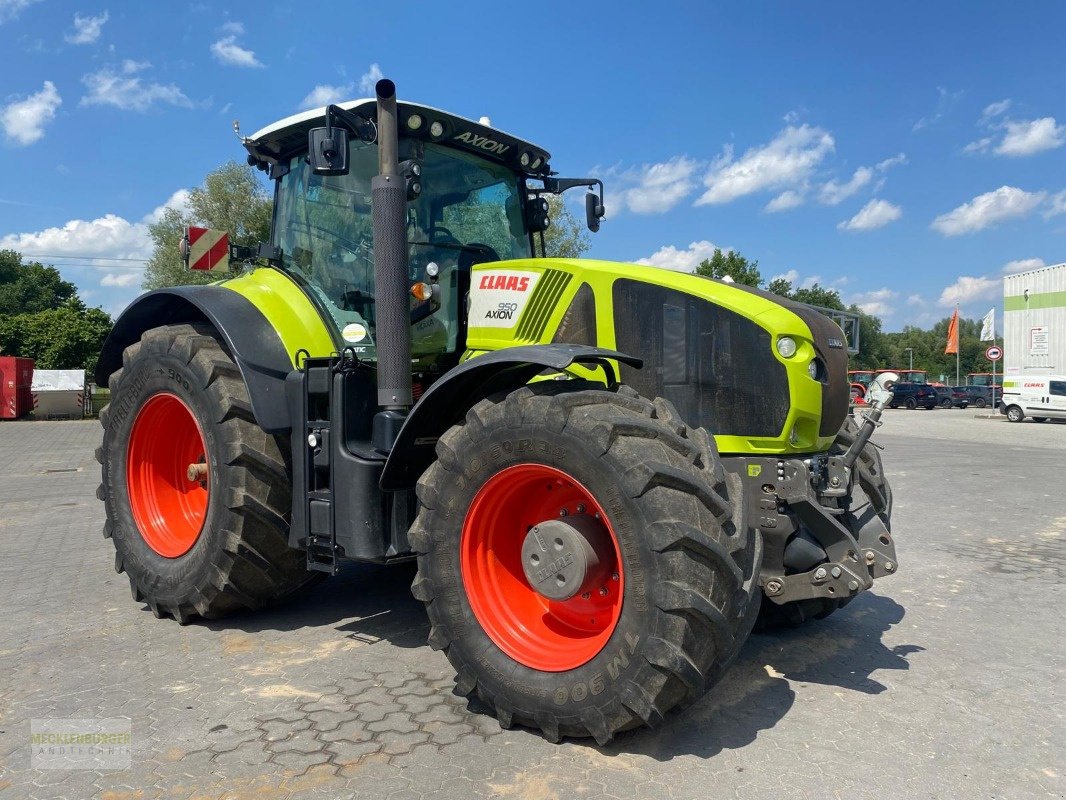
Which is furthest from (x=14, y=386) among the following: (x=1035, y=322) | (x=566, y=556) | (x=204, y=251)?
(x=1035, y=322)

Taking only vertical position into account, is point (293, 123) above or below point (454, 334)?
above

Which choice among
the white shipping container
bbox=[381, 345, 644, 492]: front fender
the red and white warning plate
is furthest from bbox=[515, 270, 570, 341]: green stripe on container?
the white shipping container

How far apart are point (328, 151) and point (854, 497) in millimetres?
3117

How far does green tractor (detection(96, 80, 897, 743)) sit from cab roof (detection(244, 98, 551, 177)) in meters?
0.02

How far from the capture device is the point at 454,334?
14.3 ft

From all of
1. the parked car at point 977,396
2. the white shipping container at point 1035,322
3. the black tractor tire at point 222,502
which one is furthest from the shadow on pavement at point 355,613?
the parked car at point 977,396

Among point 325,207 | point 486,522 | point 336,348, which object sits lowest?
point 486,522

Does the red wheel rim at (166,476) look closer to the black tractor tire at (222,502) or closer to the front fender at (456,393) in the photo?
the black tractor tire at (222,502)

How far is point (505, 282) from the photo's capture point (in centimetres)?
407

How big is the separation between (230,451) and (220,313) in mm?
801

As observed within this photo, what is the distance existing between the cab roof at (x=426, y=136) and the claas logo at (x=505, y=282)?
0.89 metres

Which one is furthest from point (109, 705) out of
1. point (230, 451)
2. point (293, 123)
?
point (293, 123)

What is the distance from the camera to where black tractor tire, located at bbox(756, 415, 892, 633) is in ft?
13.9

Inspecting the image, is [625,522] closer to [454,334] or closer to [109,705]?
[454,334]
